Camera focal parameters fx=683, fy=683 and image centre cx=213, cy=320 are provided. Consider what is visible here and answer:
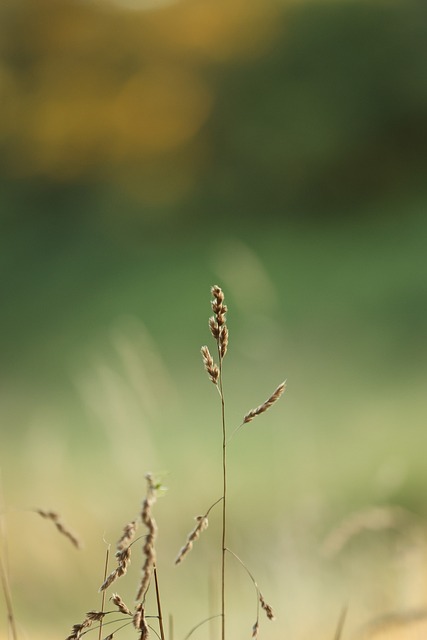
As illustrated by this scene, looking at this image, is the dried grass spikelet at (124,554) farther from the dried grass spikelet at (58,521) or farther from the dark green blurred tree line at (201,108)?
the dark green blurred tree line at (201,108)

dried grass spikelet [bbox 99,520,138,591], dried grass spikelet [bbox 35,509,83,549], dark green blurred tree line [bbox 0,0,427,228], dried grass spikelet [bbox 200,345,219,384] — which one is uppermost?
dark green blurred tree line [bbox 0,0,427,228]

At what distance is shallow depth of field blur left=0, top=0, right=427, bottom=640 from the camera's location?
2.20m

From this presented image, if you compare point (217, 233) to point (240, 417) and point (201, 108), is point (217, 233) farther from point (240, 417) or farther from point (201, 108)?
point (240, 417)

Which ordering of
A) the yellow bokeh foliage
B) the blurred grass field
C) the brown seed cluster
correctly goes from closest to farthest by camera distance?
the brown seed cluster < the blurred grass field < the yellow bokeh foliage

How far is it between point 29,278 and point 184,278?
68cm

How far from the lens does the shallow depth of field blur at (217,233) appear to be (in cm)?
220

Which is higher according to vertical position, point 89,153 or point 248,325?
point 89,153

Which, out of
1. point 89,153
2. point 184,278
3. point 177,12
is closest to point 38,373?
point 184,278

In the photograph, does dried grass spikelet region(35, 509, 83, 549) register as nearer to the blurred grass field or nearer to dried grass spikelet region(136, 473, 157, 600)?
dried grass spikelet region(136, 473, 157, 600)

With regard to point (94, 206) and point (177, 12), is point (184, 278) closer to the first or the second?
point (94, 206)

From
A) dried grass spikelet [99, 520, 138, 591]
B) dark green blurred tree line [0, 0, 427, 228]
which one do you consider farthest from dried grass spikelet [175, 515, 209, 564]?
dark green blurred tree line [0, 0, 427, 228]

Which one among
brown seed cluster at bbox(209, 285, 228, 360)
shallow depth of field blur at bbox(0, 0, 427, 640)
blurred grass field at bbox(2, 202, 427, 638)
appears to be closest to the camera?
brown seed cluster at bbox(209, 285, 228, 360)

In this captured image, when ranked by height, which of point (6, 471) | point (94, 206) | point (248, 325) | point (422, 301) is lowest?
point (6, 471)

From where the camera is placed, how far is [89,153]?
3.09 meters
